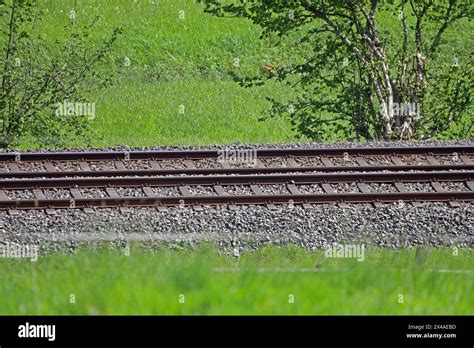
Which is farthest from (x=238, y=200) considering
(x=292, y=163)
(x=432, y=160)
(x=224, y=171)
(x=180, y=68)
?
(x=180, y=68)

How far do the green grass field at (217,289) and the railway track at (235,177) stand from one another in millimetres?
4629

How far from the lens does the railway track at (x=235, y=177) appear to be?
43.0 ft

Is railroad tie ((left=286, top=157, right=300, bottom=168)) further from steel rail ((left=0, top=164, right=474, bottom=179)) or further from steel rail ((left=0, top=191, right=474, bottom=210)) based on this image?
steel rail ((left=0, top=191, right=474, bottom=210))

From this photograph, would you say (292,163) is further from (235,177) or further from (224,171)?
(235,177)

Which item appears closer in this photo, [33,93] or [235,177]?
[235,177]

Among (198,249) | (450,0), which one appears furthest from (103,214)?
(450,0)

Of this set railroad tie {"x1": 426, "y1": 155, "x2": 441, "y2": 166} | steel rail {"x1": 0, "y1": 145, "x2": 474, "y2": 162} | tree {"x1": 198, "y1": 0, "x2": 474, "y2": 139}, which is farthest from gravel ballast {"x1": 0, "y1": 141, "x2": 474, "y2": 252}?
tree {"x1": 198, "y1": 0, "x2": 474, "y2": 139}

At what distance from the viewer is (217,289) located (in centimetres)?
693

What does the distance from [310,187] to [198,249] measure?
3.38 meters

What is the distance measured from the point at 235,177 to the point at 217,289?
23.0 ft

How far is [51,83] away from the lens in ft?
66.0

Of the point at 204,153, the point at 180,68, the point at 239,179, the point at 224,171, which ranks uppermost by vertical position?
the point at 180,68

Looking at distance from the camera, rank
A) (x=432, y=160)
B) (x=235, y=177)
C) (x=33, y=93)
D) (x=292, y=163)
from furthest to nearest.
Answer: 1. (x=33, y=93)
2. (x=432, y=160)
3. (x=292, y=163)
4. (x=235, y=177)
